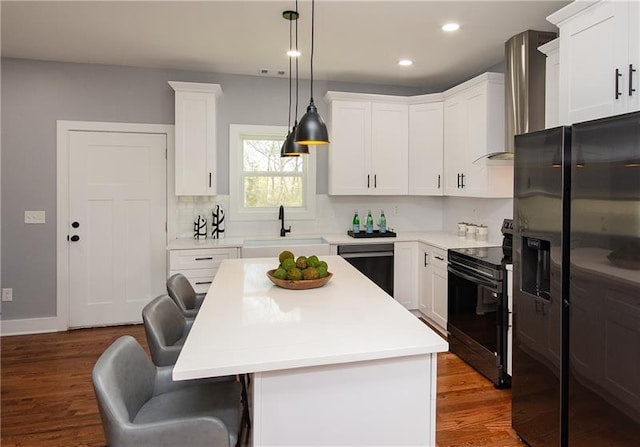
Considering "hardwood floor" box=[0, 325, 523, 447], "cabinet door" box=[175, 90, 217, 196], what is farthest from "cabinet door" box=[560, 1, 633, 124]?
"cabinet door" box=[175, 90, 217, 196]

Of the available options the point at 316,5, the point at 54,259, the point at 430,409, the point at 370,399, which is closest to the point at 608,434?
the point at 430,409

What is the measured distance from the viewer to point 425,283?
409 centimetres

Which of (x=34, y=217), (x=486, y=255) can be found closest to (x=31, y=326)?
(x=34, y=217)

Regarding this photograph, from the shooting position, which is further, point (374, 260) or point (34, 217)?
point (374, 260)

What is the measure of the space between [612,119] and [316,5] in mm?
1965

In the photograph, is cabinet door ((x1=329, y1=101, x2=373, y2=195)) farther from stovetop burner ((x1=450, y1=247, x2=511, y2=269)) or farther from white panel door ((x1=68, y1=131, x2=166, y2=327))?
white panel door ((x1=68, y1=131, x2=166, y2=327))

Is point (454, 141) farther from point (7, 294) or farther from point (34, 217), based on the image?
point (7, 294)

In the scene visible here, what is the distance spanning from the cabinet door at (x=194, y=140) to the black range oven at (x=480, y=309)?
2534 millimetres

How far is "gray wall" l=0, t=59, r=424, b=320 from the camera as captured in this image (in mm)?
3928

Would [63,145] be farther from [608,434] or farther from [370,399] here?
[608,434]

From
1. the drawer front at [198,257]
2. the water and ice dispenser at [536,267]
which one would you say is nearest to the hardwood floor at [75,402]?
the water and ice dispenser at [536,267]

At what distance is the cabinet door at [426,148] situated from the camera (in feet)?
14.2

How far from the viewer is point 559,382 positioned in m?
1.96

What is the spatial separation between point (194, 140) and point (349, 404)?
129 inches
